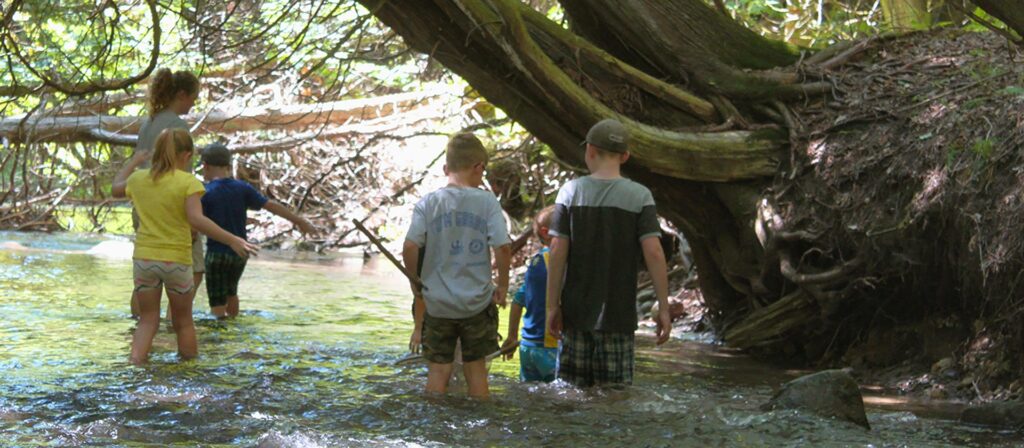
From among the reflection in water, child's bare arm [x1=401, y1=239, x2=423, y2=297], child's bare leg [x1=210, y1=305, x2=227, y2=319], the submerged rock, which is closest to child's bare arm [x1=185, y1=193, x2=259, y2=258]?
the reflection in water

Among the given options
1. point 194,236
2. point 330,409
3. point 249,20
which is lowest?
point 330,409

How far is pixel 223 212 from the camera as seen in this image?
347 inches

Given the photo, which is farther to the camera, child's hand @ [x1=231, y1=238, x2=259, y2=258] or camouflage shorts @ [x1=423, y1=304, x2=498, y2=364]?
child's hand @ [x1=231, y1=238, x2=259, y2=258]

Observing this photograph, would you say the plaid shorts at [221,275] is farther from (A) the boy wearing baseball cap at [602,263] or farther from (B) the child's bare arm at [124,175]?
(A) the boy wearing baseball cap at [602,263]

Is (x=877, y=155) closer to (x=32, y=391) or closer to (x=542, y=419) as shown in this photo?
(x=542, y=419)

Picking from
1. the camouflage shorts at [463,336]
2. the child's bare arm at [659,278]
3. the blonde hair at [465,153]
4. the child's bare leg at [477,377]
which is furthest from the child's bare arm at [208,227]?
the child's bare arm at [659,278]

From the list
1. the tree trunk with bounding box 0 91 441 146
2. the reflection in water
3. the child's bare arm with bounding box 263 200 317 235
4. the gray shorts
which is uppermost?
the tree trunk with bounding box 0 91 441 146

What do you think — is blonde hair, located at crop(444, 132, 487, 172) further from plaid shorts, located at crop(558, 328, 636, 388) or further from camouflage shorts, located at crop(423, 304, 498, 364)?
plaid shorts, located at crop(558, 328, 636, 388)

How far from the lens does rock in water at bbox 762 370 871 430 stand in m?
5.42

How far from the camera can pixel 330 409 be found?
18.3ft

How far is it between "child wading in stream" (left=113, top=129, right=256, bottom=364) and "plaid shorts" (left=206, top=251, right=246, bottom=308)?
89.0 inches

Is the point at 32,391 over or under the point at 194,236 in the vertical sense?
under

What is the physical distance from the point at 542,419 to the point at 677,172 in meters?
3.04

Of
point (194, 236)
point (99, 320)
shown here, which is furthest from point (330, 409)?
point (99, 320)
